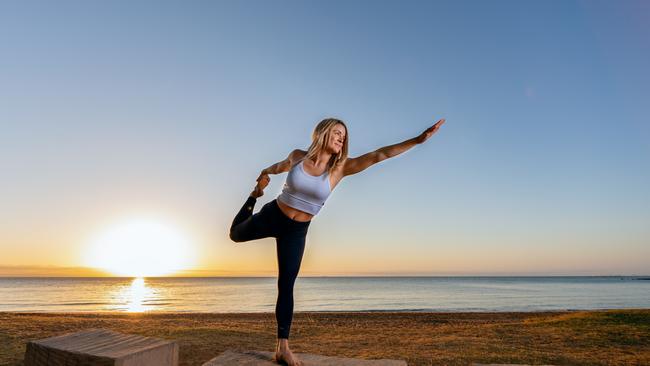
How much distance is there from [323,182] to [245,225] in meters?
0.89

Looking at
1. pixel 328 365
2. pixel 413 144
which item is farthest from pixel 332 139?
pixel 328 365

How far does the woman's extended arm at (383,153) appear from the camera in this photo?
4273 mm

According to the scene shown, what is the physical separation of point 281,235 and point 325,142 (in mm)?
965

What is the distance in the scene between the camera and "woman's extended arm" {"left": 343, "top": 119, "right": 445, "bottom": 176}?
4.27m

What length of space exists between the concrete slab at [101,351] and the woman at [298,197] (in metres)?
1.20

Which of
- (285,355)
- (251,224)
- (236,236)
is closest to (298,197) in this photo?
(251,224)

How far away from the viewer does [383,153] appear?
4.35 meters

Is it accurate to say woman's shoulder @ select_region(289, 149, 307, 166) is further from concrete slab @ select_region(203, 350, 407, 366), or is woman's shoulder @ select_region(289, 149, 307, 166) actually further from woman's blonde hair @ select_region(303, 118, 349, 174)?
concrete slab @ select_region(203, 350, 407, 366)

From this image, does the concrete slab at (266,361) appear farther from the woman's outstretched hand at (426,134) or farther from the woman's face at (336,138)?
the woman's outstretched hand at (426,134)

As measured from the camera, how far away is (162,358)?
15.9ft

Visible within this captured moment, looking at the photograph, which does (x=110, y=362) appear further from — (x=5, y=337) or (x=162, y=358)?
(x=5, y=337)

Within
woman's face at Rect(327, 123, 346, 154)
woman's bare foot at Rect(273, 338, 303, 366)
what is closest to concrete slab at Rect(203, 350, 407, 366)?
woman's bare foot at Rect(273, 338, 303, 366)

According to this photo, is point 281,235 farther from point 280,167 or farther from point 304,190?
point 280,167

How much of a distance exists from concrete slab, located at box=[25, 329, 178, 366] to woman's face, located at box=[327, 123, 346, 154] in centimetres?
258
